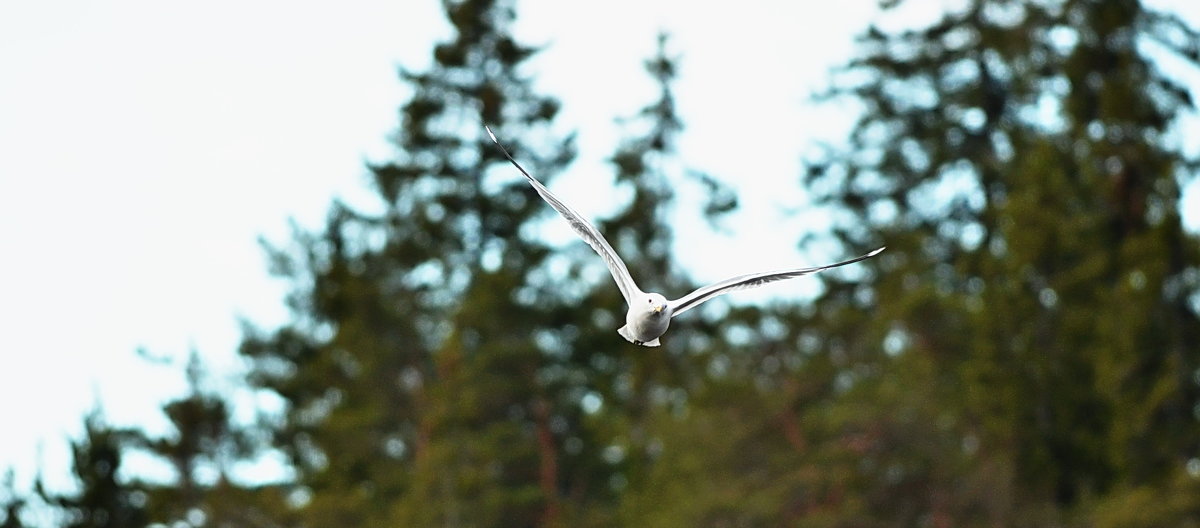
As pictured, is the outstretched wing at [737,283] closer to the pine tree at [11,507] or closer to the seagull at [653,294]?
the seagull at [653,294]

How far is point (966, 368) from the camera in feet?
104

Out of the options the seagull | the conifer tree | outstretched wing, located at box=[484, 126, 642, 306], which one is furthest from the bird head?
the conifer tree

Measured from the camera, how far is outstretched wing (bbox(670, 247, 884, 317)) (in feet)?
42.9

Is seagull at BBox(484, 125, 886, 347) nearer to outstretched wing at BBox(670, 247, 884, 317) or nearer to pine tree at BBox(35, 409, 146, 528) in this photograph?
outstretched wing at BBox(670, 247, 884, 317)

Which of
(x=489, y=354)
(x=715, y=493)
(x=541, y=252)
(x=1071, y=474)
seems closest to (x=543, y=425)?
(x=489, y=354)

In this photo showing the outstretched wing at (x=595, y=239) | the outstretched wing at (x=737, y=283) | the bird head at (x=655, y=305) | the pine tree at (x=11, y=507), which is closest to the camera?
the outstretched wing at (x=737, y=283)

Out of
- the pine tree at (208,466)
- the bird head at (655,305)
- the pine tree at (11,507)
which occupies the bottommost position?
the bird head at (655,305)

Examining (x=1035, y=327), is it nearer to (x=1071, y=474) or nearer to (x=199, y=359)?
(x=1071, y=474)

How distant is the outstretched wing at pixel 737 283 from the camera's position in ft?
42.9

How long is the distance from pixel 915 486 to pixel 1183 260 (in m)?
4.82

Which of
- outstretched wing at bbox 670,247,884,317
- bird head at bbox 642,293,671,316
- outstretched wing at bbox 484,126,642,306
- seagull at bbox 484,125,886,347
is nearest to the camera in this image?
outstretched wing at bbox 670,247,884,317

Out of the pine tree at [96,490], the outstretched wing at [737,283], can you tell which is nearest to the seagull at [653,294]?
the outstretched wing at [737,283]

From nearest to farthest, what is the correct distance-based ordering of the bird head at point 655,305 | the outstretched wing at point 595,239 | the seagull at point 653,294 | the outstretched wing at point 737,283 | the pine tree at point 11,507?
the outstretched wing at point 737,283 → the seagull at point 653,294 → the bird head at point 655,305 → the outstretched wing at point 595,239 → the pine tree at point 11,507

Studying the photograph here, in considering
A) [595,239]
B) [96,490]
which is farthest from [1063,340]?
[595,239]
